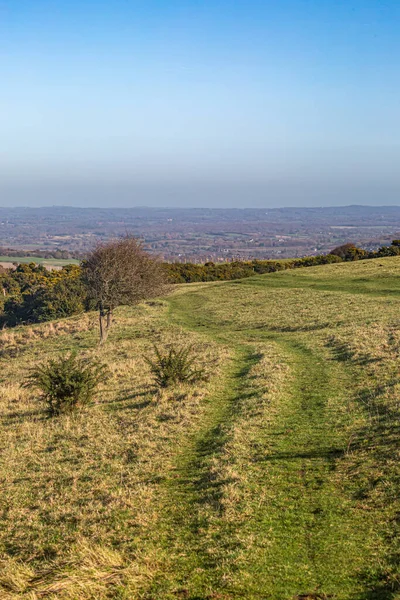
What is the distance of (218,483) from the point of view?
29.2ft

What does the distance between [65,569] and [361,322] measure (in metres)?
21.2

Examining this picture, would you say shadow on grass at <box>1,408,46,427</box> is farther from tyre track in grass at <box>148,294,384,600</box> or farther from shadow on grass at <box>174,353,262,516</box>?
shadow on grass at <box>174,353,262,516</box>

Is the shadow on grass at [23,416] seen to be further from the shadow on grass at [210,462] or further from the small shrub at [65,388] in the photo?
the shadow on grass at [210,462]

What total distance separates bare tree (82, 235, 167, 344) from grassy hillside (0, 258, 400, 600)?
1061 cm

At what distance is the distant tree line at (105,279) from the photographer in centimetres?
3102

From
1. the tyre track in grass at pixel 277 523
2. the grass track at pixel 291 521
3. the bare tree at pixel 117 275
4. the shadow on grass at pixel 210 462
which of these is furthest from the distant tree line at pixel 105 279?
the tyre track in grass at pixel 277 523

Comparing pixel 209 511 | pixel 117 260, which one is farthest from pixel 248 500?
pixel 117 260

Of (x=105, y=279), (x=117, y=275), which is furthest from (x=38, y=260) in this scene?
(x=105, y=279)

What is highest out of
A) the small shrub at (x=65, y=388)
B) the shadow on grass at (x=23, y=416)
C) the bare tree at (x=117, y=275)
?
the bare tree at (x=117, y=275)

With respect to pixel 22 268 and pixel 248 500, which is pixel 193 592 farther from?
pixel 22 268

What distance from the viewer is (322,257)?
69.9m

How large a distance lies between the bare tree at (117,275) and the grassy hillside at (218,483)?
34.8 ft

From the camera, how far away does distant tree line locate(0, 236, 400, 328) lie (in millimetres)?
31016

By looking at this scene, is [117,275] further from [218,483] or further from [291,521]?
[291,521]
